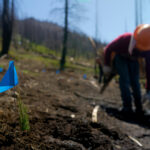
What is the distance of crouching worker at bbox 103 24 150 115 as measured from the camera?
2613mm

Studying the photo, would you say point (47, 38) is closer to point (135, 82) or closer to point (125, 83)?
point (135, 82)

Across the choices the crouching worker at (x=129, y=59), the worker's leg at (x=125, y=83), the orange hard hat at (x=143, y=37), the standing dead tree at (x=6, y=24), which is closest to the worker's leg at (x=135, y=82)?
the crouching worker at (x=129, y=59)

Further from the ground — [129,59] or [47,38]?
[47,38]

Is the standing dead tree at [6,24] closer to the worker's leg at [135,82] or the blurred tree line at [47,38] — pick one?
the worker's leg at [135,82]

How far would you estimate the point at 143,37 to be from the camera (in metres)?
2.48

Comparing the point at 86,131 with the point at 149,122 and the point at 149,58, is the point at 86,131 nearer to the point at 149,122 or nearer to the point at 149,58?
the point at 149,122

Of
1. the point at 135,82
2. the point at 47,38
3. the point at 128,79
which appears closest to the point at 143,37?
the point at 128,79

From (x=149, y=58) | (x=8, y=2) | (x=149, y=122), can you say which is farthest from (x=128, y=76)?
(x=8, y=2)

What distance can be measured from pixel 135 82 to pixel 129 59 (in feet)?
1.58

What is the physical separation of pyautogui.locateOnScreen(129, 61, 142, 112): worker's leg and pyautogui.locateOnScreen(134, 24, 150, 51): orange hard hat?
0.55 metres

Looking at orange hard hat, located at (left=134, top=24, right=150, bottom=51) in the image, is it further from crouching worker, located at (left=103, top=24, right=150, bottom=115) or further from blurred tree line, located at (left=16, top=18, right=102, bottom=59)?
blurred tree line, located at (left=16, top=18, right=102, bottom=59)

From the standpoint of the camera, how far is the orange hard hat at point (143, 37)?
95.7 inches

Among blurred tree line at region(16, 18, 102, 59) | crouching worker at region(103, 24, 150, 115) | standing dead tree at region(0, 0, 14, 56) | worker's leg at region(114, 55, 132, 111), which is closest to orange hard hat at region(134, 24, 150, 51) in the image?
crouching worker at region(103, 24, 150, 115)

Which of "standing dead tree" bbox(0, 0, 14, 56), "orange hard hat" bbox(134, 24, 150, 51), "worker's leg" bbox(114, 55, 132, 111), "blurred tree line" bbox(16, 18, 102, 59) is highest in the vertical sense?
"blurred tree line" bbox(16, 18, 102, 59)
